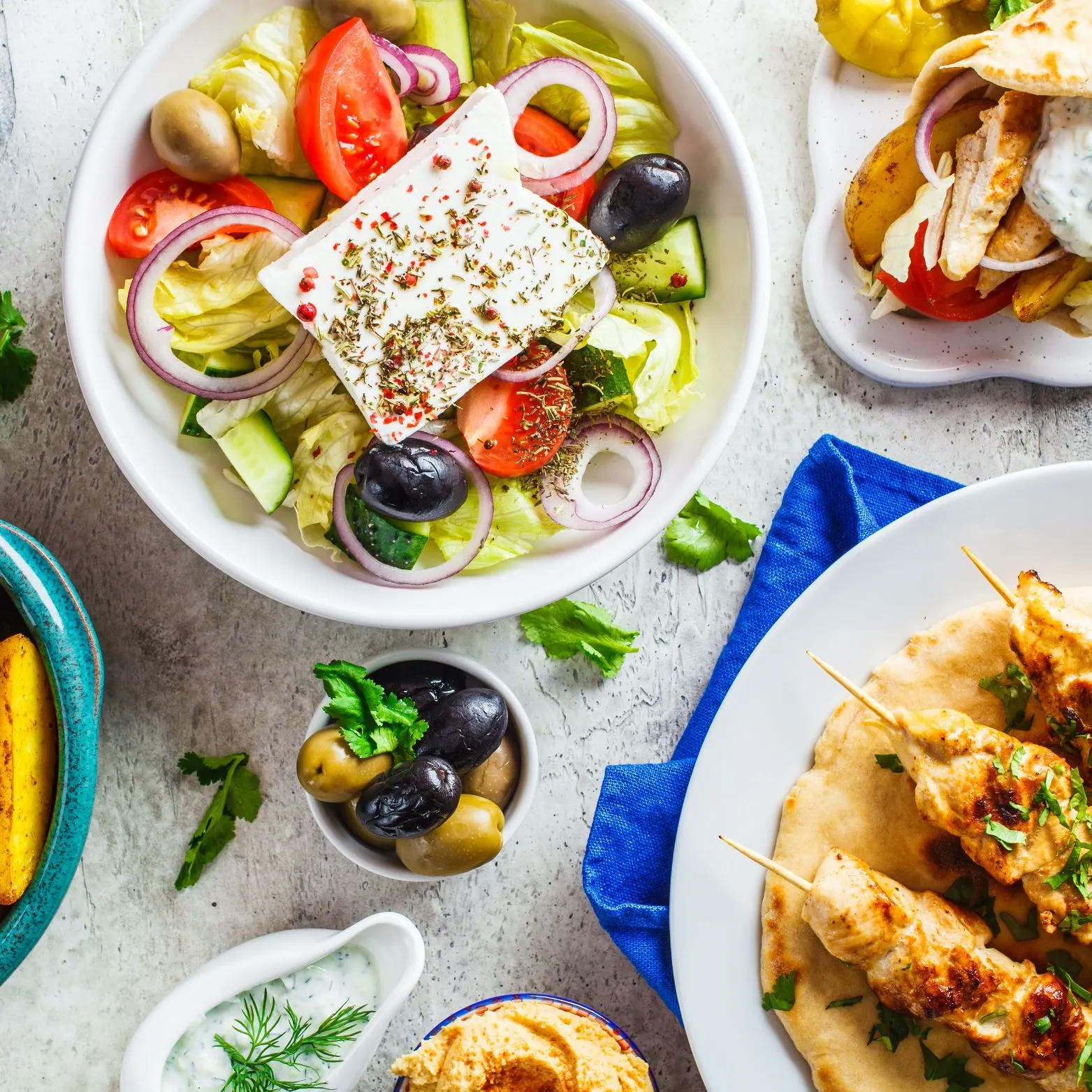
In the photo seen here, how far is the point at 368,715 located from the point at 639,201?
1277 mm

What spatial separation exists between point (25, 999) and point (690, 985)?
5.48ft

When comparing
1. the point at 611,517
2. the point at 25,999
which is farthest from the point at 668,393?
the point at 25,999

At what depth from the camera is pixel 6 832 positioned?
88.3 inches

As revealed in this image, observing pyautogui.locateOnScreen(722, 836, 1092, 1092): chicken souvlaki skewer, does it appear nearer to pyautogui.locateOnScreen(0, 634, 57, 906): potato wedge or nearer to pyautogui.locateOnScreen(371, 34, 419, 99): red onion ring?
pyautogui.locateOnScreen(0, 634, 57, 906): potato wedge

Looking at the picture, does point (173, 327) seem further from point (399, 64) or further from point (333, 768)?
point (333, 768)

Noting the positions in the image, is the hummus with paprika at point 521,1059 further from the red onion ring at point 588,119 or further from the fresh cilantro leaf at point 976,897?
the red onion ring at point 588,119

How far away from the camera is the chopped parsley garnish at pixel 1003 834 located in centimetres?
231

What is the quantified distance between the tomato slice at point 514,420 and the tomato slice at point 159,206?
0.58 metres

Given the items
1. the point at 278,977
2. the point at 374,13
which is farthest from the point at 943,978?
the point at 374,13

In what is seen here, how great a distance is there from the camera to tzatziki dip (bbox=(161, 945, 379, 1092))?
2424 mm

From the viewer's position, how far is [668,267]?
95.3 inches

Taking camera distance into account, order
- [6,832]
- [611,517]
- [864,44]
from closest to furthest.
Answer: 1. [6,832]
2. [611,517]
3. [864,44]

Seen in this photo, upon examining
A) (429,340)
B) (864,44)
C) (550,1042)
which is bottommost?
(550,1042)

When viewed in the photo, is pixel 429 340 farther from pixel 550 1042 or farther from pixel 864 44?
pixel 550 1042
